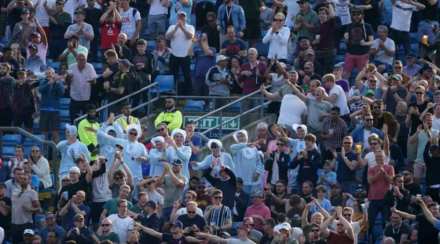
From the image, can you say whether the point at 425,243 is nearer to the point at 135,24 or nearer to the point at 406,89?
the point at 406,89

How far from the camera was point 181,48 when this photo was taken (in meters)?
39.2

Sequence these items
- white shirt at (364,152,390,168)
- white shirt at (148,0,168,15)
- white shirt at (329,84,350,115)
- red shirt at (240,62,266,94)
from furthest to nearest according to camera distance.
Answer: white shirt at (148,0,168,15) → red shirt at (240,62,266,94) → white shirt at (329,84,350,115) → white shirt at (364,152,390,168)

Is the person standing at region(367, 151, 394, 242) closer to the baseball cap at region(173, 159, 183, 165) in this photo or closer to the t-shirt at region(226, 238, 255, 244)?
the t-shirt at region(226, 238, 255, 244)

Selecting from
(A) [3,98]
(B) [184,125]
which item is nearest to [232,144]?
(B) [184,125]

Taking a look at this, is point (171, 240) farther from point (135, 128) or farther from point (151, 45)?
point (151, 45)

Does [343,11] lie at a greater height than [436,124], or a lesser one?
greater

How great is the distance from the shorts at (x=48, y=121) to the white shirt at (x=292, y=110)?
4138 millimetres

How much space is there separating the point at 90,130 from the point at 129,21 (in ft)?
13.5

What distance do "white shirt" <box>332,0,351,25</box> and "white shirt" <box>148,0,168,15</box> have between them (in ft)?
9.98

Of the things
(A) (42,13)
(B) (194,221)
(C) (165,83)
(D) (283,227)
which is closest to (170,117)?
(C) (165,83)

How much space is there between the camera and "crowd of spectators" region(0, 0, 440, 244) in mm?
34438

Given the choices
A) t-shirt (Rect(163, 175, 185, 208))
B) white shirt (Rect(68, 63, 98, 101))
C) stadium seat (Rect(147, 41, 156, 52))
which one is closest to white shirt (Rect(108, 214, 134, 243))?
t-shirt (Rect(163, 175, 185, 208))

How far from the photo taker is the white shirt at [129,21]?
40.5 m

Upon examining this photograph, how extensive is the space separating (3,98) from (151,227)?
473 centimetres
